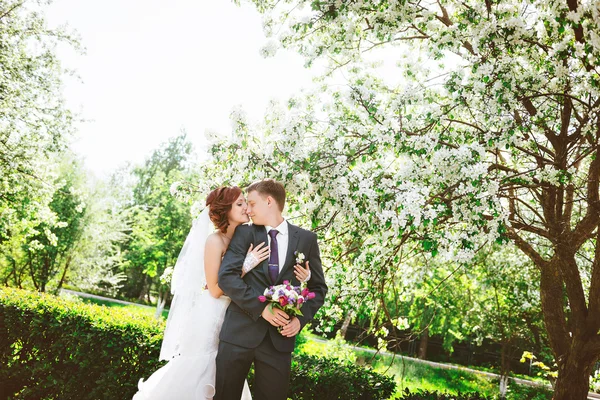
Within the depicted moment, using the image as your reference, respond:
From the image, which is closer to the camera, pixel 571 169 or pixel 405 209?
pixel 405 209

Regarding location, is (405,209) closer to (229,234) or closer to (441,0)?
(229,234)

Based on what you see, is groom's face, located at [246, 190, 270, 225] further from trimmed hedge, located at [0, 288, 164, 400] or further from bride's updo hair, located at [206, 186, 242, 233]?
trimmed hedge, located at [0, 288, 164, 400]

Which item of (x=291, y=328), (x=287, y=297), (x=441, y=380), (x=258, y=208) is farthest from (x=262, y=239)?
(x=441, y=380)

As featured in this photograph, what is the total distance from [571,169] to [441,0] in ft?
9.63

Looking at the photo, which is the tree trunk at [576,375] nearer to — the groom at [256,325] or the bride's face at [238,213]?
the groom at [256,325]

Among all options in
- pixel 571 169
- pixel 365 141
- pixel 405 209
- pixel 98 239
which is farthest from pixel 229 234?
pixel 98 239

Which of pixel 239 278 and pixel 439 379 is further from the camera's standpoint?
pixel 439 379

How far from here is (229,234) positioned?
3.87 m

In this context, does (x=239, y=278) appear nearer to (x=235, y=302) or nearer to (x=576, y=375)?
(x=235, y=302)

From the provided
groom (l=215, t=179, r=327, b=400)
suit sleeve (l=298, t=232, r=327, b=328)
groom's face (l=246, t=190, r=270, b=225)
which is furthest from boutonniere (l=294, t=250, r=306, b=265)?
groom's face (l=246, t=190, r=270, b=225)

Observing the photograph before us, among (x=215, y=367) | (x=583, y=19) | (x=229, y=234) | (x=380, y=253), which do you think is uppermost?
(x=583, y=19)

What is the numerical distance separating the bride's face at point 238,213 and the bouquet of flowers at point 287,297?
2.67 ft

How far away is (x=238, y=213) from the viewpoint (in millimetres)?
3875

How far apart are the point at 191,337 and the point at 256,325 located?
0.73m
